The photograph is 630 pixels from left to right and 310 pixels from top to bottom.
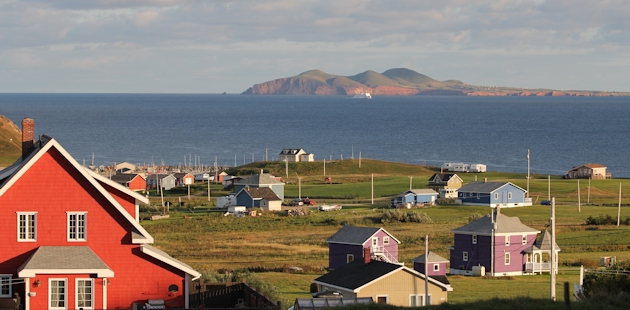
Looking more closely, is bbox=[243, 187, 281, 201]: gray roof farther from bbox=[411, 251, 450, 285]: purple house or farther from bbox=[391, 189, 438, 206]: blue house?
bbox=[411, 251, 450, 285]: purple house

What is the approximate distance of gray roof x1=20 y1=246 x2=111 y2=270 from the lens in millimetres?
23562

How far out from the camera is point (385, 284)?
3400 cm

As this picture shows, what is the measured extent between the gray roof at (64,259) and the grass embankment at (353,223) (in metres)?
13.9

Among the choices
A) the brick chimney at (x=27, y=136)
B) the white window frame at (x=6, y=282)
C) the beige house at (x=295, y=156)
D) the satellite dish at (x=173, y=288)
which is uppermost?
the brick chimney at (x=27, y=136)

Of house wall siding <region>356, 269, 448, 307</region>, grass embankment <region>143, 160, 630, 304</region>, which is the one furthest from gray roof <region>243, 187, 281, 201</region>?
house wall siding <region>356, 269, 448, 307</region>

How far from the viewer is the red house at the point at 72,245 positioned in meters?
23.7

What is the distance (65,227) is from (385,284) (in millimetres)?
13290

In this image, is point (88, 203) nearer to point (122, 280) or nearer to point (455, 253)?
point (122, 280)

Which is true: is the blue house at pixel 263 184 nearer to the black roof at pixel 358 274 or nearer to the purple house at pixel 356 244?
the purple house at pixel 356 244

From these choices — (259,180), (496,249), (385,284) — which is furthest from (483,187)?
(385,284)

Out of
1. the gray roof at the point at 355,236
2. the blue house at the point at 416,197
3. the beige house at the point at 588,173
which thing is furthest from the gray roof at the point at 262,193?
the beige house at the point at 588,173

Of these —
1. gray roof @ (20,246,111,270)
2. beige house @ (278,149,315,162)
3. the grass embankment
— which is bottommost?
the grass embankment

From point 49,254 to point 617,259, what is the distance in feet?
113

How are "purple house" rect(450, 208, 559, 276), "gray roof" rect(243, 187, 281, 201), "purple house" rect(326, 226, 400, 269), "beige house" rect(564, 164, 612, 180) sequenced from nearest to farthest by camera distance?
"purple house" rect(326, 226, 400, 269) < "purple house" rect(450, 208, 559, 276) < "gray roof" rect(243, 187, 281, 201) < "beige house" rect(564, 164, 612, 180)
